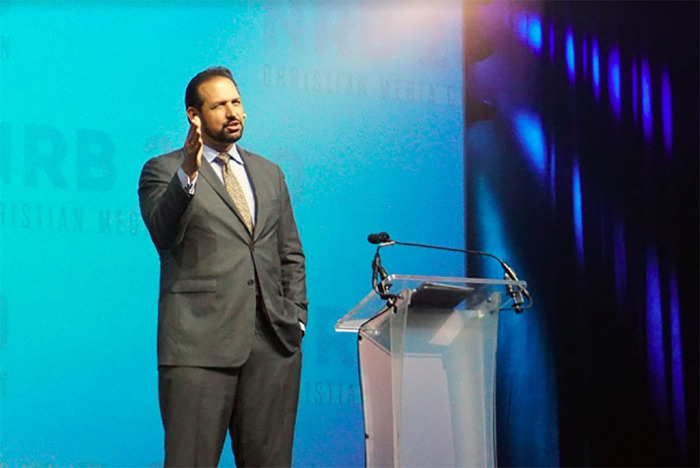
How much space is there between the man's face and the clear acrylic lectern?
0.67 m

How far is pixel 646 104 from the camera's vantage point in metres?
4.75

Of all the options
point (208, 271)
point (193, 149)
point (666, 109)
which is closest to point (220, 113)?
point (193, 149)

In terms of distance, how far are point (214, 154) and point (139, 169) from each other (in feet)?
2.95

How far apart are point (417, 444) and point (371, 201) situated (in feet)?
5.40

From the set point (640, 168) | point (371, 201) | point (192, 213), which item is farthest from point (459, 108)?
point (192, 213)

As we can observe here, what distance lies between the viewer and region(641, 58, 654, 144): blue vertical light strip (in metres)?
4.73

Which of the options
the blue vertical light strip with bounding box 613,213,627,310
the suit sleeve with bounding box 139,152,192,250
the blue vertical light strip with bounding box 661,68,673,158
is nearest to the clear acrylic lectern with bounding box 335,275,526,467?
the suit sleeve with bounding box 139,152,192,250

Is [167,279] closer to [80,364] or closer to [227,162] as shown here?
[227,162]

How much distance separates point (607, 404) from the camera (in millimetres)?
4543

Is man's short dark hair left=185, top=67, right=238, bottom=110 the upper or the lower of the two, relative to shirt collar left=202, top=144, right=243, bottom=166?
upper

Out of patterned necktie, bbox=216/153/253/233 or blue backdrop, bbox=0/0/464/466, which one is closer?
patterned necktie, bbox=216/153/253/233

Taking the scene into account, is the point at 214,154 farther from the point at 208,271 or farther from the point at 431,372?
Result: the point at 431,372

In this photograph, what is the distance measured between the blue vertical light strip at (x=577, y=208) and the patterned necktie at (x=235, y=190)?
2.11 metres

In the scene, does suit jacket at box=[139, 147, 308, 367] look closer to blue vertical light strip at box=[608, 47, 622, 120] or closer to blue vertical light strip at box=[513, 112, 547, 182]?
blue vertical light strip at box=[513, 112, 547, 182]
